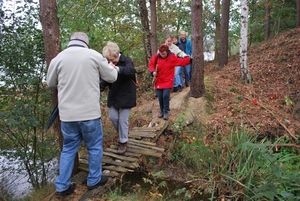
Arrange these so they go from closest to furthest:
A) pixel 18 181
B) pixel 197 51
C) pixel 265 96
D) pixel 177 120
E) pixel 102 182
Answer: pixel 102 182, pixel 18 181, pixel 177 120, pixel 197 51, pixel 265 96

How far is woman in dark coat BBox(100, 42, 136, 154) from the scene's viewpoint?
13.0 feet

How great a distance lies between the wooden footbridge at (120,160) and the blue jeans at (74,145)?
269 mm

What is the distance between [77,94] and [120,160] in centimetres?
187

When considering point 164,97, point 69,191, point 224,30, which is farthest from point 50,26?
point 224,30

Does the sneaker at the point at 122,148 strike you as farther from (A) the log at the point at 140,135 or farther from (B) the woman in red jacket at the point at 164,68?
(B) the woman in red jacket at the point at 164,68

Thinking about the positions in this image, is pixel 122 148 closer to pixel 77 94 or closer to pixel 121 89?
pixel 121 89

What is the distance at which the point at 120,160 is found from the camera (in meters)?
4.39

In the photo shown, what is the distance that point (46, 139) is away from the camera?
471 centimetres

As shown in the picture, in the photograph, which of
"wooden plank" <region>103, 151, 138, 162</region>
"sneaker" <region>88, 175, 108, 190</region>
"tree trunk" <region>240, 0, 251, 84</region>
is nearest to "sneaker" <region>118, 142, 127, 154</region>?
"wooden plank" <region>103, 151, 138, 162</region>

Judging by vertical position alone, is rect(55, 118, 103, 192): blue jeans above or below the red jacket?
below

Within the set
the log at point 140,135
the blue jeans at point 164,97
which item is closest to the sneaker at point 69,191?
the log at point 140,135

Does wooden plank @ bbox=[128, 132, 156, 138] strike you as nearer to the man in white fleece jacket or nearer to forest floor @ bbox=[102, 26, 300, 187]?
forest floor @ bbox=[102, 26, 300, 187]

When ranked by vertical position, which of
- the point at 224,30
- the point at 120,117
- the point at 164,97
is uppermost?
the point at 224,30

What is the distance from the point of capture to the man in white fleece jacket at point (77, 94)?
296 cm
